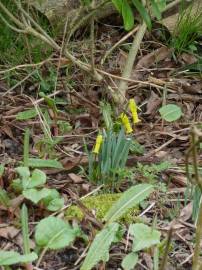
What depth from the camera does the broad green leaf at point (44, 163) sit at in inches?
86.1

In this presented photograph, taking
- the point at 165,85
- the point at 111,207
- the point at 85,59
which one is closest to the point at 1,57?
the point at 85,59

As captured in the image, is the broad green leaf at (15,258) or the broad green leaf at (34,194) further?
the broad green leaf at (34,194)

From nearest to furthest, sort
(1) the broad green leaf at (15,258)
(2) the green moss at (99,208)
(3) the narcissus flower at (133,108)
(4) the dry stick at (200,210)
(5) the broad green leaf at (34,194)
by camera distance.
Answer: (4) the dry stick at (200,210), (1) the broad green leaf at (15,258), (5) the broad green leaf at (34,194), (2) the green moss at (99,208), (3) the narcissus flower at (133,108)

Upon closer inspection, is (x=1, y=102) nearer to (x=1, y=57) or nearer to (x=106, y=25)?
(x=1, y=57)

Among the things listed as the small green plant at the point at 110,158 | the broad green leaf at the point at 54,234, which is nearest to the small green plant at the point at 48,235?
the broad green leaf at the point at 54,234

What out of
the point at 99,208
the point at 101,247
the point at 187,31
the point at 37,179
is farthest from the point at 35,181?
the point at 187,31

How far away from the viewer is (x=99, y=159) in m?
2.18

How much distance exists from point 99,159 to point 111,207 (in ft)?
0.93

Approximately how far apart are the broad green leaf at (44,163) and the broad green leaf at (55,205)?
0.22 meters

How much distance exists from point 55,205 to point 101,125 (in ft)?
2.45

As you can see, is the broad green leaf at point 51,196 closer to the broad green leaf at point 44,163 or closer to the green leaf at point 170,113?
the broad green leaf at point 44,163

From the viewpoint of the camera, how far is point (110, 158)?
215 centimetres

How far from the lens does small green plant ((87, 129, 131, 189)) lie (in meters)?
2.15

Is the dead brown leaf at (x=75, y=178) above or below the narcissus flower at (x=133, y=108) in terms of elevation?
below
